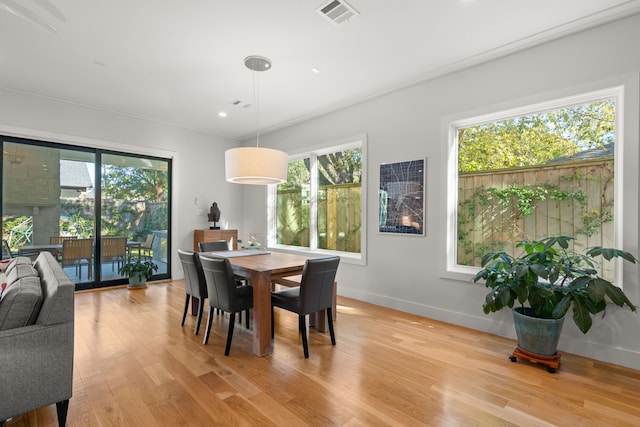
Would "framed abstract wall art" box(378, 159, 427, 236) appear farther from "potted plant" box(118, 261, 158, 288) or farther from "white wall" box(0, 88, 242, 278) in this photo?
"potted plant" box(118, 261, 158, 288)

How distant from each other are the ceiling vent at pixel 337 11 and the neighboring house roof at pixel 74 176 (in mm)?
4430

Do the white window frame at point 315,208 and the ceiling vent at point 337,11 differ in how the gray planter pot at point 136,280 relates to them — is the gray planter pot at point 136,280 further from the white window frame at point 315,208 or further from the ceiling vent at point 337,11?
the ceiling vent at point 337,11

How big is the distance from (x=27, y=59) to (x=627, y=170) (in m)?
5.76

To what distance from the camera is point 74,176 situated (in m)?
4.77

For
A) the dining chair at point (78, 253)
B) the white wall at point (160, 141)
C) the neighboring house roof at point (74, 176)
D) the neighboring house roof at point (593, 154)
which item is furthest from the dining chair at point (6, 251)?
the neighboring house roof at point (593, 154)

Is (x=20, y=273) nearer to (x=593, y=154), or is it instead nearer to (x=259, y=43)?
(x=259, y=43)

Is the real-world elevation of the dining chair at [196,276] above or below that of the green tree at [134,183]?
below

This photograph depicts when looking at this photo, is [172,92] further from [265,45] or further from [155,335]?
[155,335]

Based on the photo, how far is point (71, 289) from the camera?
1776 millimetres

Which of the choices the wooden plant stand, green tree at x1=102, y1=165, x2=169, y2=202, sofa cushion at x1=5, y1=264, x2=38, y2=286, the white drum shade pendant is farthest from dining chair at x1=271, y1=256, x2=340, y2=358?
green tree at x1=102, y1=165, x2=169, y2=202

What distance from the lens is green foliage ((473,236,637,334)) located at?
227cm

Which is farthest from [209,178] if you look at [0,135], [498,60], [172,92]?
[498,60]

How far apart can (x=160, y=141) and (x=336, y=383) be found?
503cm

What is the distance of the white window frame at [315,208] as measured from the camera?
171 inches
